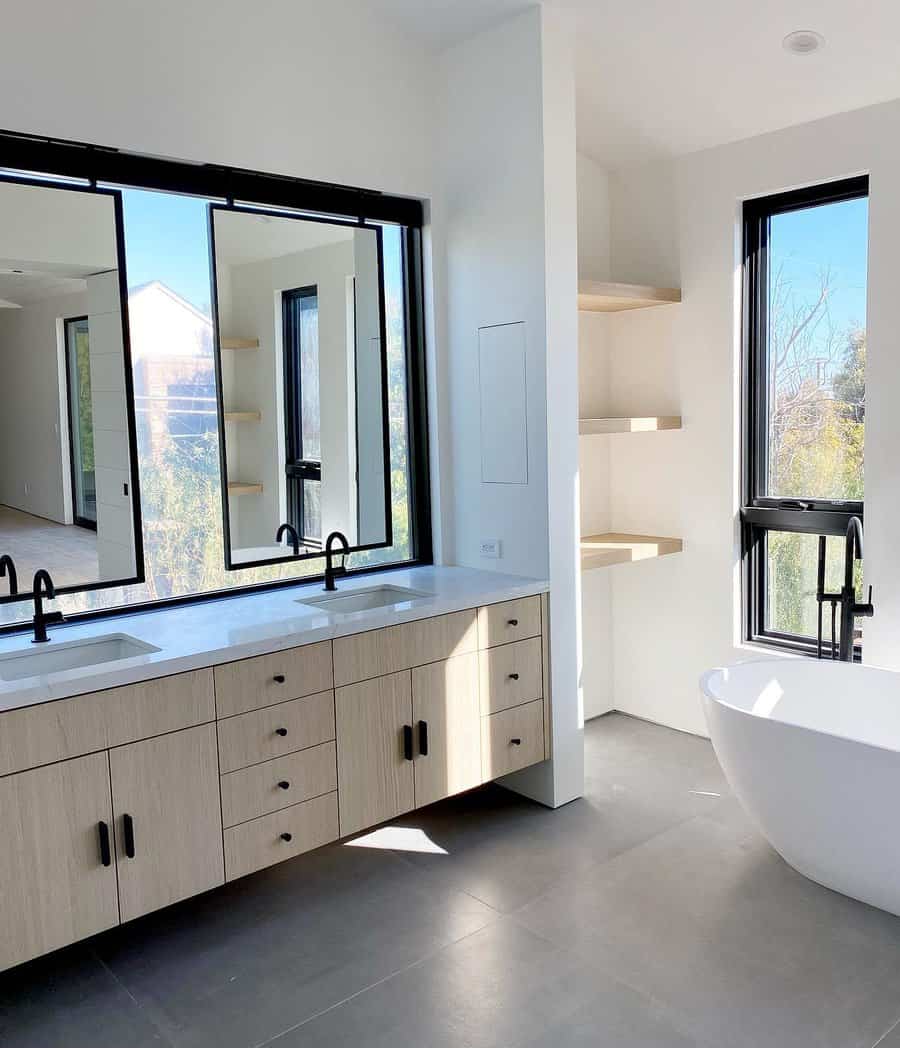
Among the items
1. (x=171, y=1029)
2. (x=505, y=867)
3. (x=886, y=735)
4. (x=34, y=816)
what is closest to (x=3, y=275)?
(x=34, y=816)

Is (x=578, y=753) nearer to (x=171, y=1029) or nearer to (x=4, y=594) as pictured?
(x=171, y=1029)

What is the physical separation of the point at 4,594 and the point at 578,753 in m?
2.08

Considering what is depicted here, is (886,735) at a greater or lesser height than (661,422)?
lesser

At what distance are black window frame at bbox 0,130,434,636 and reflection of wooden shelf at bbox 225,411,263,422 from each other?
33cm

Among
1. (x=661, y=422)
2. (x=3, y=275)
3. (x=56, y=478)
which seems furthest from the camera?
(x=661, y=422)

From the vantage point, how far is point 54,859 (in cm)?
227

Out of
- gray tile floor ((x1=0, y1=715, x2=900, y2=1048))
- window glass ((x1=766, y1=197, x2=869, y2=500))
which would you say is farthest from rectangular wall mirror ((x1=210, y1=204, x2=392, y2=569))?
window glass ((x1=766, y1=197, x2=869, y2=500))

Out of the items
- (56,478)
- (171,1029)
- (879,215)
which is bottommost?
(171,1029)

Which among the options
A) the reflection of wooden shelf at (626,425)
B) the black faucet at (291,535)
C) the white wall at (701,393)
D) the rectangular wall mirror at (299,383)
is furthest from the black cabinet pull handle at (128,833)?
the white wall at (701,393)

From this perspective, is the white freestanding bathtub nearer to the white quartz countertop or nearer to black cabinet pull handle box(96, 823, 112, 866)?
the white quartz countertop

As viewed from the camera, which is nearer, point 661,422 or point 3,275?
point 3,275

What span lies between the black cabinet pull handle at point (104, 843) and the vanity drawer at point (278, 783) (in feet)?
1.09

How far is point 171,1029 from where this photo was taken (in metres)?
2.29

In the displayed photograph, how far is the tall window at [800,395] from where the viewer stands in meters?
3.58
